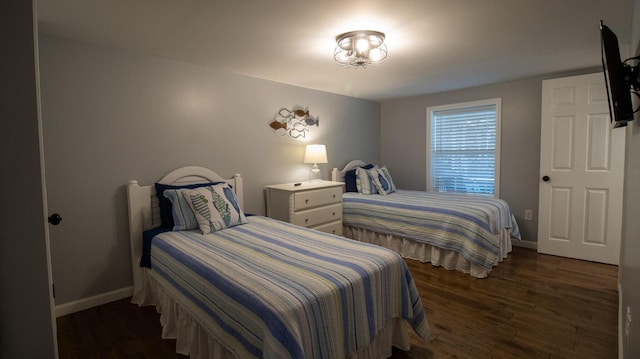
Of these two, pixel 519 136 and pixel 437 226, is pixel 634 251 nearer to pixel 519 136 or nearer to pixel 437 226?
pixel 437 226

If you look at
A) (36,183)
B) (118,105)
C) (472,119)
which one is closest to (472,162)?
(472,119)

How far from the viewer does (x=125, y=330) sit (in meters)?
2.13

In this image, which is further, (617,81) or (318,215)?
(318,215)

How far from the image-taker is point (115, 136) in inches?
98.6

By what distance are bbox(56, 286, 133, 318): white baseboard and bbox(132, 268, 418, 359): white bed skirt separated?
580mm

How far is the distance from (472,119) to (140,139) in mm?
4052

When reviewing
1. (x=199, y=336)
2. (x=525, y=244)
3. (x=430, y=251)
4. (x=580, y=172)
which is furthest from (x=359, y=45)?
(x=525, y=244)

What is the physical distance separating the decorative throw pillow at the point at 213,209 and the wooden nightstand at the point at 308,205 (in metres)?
0.70

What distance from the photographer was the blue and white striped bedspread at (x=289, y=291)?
51.1 inches

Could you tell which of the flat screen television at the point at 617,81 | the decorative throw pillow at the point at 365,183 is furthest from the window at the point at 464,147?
the flat screen television at the point at 617,81

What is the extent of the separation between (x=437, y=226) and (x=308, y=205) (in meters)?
1.38

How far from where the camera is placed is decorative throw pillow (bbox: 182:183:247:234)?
235 centimetres

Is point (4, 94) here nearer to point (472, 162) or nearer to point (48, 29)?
point (48, 29)

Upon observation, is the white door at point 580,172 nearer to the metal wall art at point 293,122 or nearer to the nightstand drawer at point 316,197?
the nightstand drawer at point 316,197
